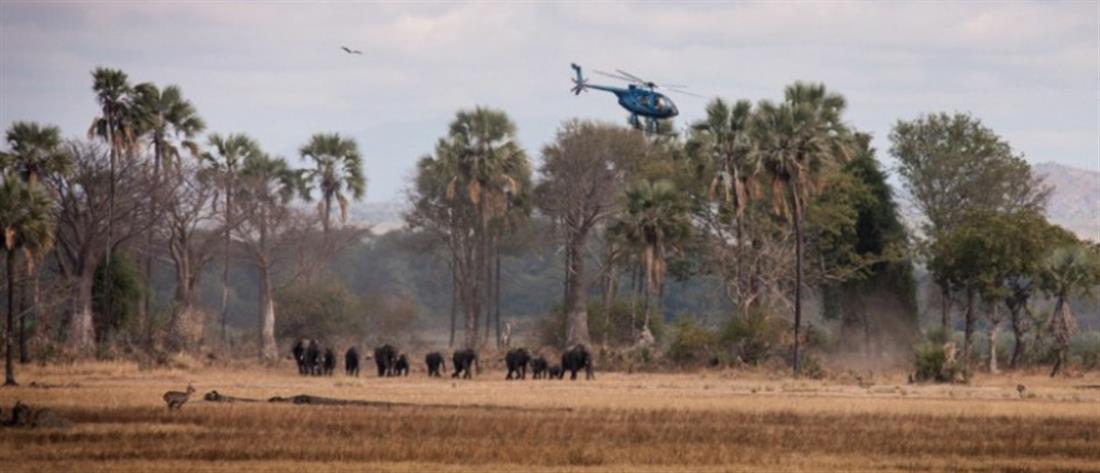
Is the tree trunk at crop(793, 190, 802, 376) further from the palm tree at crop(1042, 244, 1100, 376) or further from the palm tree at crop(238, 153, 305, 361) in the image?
the palm tree at crop(238, 153, 305, 361)

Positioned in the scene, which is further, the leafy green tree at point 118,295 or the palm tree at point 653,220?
the leafy green tree at point 118,295

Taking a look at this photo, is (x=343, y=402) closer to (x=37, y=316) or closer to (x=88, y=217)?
(x=37, y=316)

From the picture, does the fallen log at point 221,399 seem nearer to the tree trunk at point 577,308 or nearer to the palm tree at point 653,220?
the palm tree at point 653,220

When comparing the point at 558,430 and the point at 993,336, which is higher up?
the point at 993,336

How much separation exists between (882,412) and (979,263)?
3501 centimetres

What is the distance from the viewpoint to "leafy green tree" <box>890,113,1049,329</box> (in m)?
96.8

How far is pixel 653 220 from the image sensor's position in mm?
76812

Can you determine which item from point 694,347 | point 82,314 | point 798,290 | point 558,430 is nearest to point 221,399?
point 558,430

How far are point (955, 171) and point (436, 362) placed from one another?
120 feet

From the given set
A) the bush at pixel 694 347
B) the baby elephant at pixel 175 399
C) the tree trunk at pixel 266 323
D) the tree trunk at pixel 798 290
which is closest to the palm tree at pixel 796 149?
the tree trunk at pixel 798 290

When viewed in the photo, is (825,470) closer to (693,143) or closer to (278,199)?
(693,143)

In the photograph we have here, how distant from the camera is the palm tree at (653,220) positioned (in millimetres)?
77062

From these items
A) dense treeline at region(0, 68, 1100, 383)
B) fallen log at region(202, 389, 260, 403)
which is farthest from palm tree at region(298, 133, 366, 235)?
fallen log at region(202, 389, 260, 403)

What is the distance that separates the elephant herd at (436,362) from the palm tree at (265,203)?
1395 centimetres
